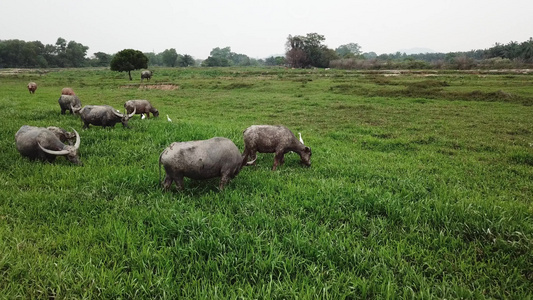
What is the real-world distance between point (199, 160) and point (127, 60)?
4615 centimetres

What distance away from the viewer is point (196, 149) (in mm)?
5262

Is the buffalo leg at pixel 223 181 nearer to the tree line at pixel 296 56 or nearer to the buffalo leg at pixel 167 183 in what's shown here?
the buffalo leg at pixel 167 183

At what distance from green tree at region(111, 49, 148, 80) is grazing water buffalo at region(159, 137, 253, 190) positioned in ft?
144

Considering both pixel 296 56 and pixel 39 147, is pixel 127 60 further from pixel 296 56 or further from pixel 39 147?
pixel 296 56

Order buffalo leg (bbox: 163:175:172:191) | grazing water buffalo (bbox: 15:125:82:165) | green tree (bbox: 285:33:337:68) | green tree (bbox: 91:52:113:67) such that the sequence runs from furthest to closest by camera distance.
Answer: green tree (bbox: 91:52:113:67)
green tree (bbox: 285:33:337:68)
grazing water buffalo (bbox: 15:125:82:165)
buffalo leg (bbox: 163:175:172:191)

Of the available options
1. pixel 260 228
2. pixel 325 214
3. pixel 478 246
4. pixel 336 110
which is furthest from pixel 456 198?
pixel 336 110

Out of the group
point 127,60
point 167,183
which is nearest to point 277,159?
point 167,183

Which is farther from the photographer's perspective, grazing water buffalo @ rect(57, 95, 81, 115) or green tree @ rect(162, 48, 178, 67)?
green tree @ rect(162, 48, 178, 67)

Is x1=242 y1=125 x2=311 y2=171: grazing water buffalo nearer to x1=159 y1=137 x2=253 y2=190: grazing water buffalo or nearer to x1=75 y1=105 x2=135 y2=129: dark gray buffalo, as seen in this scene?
x1=159 y1=137 x2=253 y2=190: grazing water buffalo

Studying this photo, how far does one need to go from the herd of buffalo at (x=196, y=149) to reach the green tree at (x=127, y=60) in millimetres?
38370

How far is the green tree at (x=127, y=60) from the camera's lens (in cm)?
4316

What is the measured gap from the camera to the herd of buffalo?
5188 millimetres

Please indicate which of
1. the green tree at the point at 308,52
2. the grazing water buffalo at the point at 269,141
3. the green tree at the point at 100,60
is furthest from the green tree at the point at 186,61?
the grazing water buffalo at the point at 269,141

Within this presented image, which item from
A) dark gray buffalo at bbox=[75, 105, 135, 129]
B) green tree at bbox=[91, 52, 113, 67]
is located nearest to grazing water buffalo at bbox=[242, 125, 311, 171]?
dark gray buffalo at bbox=[75, 105, 135, 129]
